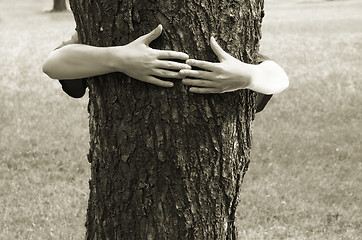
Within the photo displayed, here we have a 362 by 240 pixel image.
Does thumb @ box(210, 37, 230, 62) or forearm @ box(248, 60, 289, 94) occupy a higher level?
thumb @ box(210, 37, 230, 62)

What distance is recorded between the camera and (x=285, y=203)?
475cm

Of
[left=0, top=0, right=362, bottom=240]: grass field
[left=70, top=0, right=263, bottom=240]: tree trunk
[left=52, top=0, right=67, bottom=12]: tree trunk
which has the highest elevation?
[left=70, top=0, right=263, bottom=240]: tree trunk

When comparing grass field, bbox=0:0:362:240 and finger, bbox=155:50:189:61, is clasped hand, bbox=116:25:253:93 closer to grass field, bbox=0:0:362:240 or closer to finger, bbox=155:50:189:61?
finger, bbox=155:50:189:61

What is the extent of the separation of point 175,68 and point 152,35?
150 millimetres

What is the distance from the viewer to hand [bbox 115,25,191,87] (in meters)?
2.07

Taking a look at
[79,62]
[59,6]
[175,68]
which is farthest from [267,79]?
[59,6]

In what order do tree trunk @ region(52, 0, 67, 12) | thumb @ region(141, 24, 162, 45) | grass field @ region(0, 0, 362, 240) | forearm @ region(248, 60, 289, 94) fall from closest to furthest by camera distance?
thumb @ region(141, 24, 162, 45) < forearm @ region(248, 60, 289, 94) < grass field @ region(0, 0, 362, 240) < tree trunk @ region(52, 0, 67, 12)

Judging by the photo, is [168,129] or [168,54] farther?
[168,129]

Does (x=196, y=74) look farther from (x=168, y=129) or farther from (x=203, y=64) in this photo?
(x=168, y=129)

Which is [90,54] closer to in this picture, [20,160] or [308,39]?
[20,160]

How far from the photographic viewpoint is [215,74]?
2.11 meters

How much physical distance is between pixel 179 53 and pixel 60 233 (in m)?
2.55

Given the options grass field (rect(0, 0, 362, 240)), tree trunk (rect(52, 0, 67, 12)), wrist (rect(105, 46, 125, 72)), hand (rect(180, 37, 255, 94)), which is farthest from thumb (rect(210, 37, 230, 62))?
tree trunk (rect(52, 0, 67, 12))

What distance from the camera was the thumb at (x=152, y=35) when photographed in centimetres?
206
